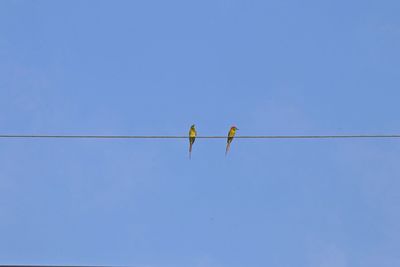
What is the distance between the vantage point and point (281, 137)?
1552cm

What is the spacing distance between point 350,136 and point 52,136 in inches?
190

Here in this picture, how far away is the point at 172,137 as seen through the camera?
15.9 metres

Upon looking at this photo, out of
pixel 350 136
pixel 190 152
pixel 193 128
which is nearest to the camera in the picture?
pixel 350 136

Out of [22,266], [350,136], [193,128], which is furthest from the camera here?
[193,128]

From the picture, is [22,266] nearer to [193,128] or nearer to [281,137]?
[281,137]

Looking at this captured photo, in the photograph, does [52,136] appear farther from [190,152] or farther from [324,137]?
[190,152]

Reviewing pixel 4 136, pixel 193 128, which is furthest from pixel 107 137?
pixel 193 128

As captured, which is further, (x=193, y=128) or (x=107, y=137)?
(x=193, y=128)

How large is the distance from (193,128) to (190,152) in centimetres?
187

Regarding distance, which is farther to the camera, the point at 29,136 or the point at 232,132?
the point at 232,132

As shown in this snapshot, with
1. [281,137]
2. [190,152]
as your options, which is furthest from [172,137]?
[190,152]

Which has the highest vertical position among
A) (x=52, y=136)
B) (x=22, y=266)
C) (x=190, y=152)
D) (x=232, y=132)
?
(x=232, y=132)

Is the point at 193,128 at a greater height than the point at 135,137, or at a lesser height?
A: greater

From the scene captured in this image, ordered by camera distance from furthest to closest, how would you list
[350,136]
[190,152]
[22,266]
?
1. [190,152]
2. [350,136]
3. [22,266]
